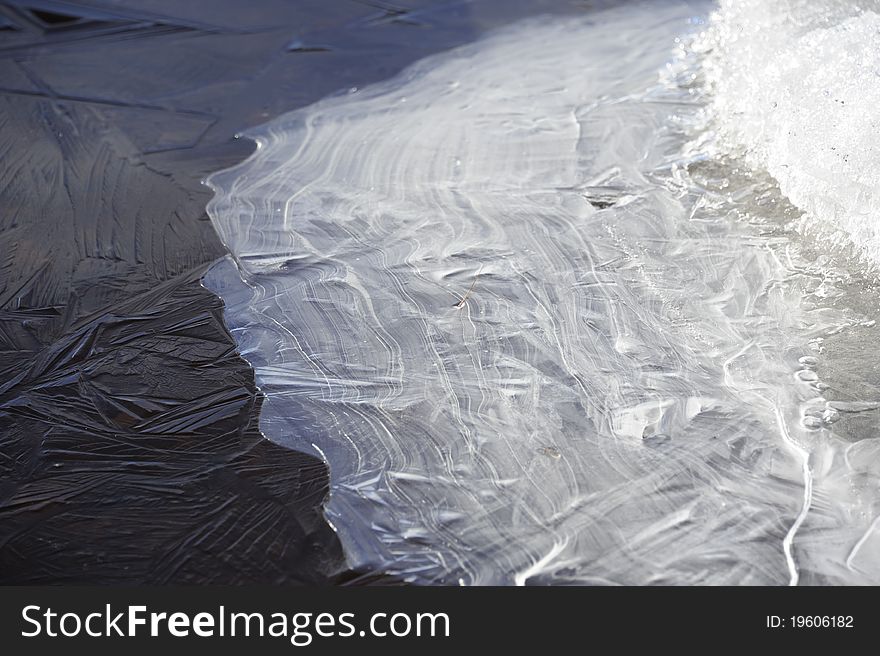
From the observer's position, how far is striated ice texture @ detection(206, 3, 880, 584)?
1191 mm

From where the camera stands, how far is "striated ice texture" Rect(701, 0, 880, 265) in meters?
1.63

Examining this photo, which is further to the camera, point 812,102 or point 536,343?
point 812,102

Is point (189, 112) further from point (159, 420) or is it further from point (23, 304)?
point (159, 420)

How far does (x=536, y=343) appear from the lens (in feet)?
4.95

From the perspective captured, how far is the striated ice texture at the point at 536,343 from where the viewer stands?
1.19 metres

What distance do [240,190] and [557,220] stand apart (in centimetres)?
70

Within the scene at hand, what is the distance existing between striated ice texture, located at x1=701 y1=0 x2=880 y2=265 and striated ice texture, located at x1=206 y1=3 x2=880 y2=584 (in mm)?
122

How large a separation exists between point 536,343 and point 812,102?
2.60 feet

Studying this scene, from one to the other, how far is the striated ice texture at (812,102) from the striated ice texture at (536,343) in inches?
4.8

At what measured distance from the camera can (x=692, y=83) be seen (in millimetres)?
2299

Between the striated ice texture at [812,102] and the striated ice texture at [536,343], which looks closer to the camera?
the striated ice texture at [536,343]

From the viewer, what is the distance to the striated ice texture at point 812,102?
1631mm

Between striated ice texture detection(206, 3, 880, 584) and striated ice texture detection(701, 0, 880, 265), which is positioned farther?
striated ice texture detection(701, 0, 880, 265)

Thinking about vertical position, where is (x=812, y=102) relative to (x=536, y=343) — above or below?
above
